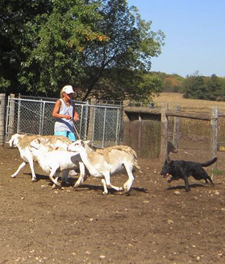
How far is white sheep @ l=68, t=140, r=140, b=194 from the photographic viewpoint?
377 inches

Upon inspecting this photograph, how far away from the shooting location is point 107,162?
9570 mm

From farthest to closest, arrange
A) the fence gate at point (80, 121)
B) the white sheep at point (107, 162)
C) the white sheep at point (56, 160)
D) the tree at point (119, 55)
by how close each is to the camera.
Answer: the tree at point (119, 55) < the fence gate at point (80, 121) < the white sheep at point (56, 160) < the white sheep at point (107, 162)

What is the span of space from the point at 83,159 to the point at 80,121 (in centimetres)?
930

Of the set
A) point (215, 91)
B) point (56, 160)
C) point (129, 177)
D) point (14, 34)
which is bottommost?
point (129, 177)

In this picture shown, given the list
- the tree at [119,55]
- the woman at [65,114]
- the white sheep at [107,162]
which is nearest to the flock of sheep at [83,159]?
the white sheep at [107,162]

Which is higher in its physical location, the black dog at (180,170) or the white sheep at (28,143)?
the white sheep at (28,143)

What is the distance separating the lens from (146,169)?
14.5m

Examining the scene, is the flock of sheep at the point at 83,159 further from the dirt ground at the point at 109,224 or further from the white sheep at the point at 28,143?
the dirt ground at the point at 109,224

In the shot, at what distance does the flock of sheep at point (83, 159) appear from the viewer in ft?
31.5

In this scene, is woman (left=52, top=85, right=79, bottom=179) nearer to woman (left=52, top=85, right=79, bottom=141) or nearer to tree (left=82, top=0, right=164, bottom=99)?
woman (left=52, top=85, right=79, bottom=141)

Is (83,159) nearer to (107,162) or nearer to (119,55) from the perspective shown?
(107,162)

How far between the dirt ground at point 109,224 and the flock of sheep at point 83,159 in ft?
1.12

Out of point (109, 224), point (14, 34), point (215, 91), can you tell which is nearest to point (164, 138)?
point (14, 34)

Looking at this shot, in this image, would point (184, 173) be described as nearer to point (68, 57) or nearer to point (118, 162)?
point (118, 162)
